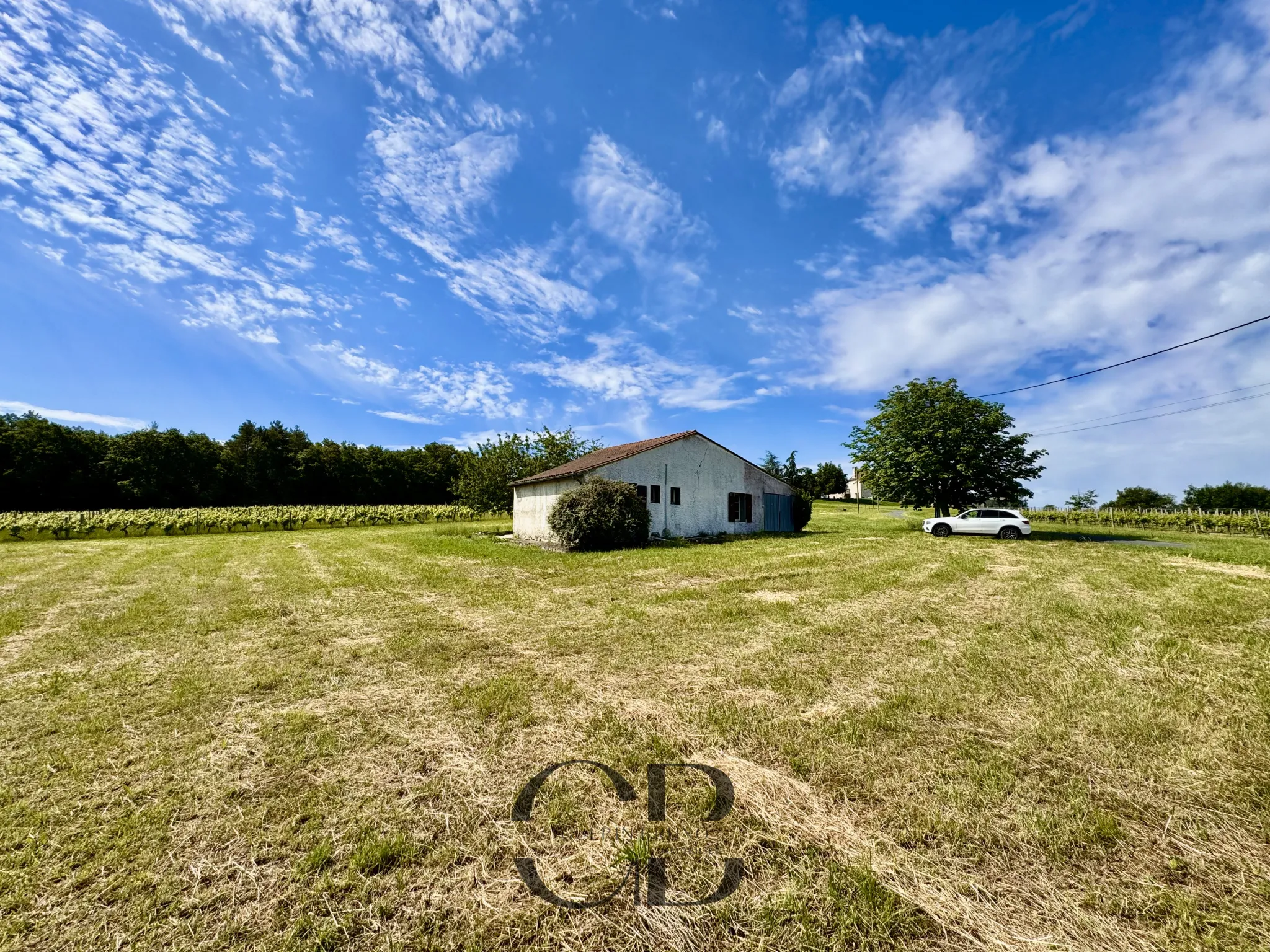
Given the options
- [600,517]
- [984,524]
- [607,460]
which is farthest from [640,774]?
[984,524]

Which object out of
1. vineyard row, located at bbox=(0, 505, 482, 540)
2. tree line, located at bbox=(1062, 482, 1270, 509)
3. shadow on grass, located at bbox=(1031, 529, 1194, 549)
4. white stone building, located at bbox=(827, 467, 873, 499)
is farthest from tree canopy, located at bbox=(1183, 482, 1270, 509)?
vineyard row, located at bbox=(0, 505, 482, 540)

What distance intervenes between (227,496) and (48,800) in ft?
220

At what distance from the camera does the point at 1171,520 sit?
34.2 meters

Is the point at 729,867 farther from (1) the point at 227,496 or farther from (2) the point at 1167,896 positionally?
(1) the point at 227,496

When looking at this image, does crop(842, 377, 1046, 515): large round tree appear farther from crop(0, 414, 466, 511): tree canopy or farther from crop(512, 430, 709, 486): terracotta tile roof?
crop(0, 414, 466, 511): tree canopy

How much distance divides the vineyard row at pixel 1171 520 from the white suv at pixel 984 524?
21315mm

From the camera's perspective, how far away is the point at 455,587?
10883mm

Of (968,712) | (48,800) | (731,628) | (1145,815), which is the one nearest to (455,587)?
(731,628)

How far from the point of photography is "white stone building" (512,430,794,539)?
20172mm

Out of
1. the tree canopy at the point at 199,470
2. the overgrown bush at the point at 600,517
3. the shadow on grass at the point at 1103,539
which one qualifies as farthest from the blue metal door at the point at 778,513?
the tree canopy at the point at 199,470

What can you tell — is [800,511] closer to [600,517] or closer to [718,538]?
[718,538]

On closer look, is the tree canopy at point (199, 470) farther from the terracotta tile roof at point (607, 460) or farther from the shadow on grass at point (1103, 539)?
the shadow on grass at point (1103, 539)

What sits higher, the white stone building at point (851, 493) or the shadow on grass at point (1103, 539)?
the white stone building at point (851, 493)

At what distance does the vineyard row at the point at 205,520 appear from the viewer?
1163 inches
